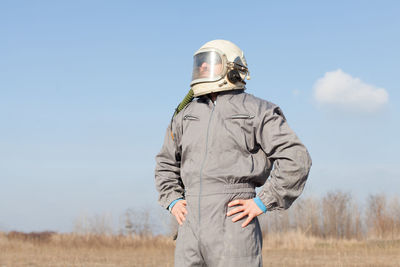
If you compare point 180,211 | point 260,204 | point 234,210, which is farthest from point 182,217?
point 260,204

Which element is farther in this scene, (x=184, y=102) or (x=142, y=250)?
(x=142, y=250)

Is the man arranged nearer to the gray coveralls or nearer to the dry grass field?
the gray coveralls

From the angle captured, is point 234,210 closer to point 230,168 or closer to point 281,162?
point 230,168

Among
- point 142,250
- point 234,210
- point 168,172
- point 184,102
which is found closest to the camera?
point 234,210

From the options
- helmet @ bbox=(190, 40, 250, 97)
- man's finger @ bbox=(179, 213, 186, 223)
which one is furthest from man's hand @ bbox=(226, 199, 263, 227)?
helmet @ bbox=(190, 40, 250, 97)

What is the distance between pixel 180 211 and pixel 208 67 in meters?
1.16

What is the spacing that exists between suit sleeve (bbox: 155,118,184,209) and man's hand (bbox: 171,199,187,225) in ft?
0.39

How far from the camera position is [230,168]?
351 cm

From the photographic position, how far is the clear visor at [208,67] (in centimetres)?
379

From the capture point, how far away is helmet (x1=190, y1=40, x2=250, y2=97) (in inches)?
149

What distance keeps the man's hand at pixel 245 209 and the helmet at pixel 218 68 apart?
2.93 ft

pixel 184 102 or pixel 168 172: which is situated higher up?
pixel 184 102

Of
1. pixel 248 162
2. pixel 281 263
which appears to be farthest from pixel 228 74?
pixel 281 263

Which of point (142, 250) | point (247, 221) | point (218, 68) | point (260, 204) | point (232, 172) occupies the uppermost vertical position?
point (218, 68)
